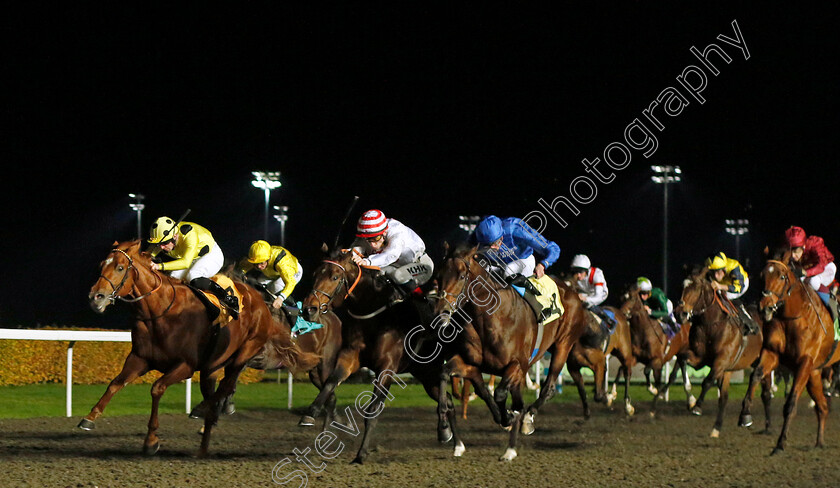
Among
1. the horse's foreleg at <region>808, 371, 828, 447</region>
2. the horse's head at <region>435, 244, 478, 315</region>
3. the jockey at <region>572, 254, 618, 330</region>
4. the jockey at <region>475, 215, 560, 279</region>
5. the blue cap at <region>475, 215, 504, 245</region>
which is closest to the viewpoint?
the horse's head at <region>435, 244, 478, 315</region>

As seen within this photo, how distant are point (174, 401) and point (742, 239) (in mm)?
50471

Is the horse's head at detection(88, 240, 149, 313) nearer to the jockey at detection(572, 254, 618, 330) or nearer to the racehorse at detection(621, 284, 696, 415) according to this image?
the jockey at detection(572, 254, 618, 330)

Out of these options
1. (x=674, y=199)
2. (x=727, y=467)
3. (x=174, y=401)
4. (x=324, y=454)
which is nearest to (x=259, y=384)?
(x=174, y=401)

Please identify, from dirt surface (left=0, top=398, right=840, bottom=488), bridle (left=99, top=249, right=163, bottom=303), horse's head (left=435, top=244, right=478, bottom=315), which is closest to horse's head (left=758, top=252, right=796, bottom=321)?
dirt surface (left=0, top=398, right=840, bottom=488)

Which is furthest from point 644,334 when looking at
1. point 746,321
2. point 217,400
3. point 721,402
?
point 217,400

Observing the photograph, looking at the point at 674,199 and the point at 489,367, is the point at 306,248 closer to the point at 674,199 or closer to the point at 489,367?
the point at 674,199

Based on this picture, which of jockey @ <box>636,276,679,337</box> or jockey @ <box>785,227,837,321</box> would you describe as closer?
jockey @ <box>785,227,837,321</box>

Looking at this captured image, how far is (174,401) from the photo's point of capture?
12680mm

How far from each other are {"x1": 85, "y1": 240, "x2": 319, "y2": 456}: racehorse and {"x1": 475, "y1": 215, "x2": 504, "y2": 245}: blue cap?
2.09 metres

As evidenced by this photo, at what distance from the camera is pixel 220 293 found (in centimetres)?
752

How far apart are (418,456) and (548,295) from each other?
195cm

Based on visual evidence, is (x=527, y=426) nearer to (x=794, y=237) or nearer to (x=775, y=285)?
(x=775, y=285)

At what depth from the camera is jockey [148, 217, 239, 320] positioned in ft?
24.4

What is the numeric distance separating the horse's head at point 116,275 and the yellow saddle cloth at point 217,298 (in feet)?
2.14
